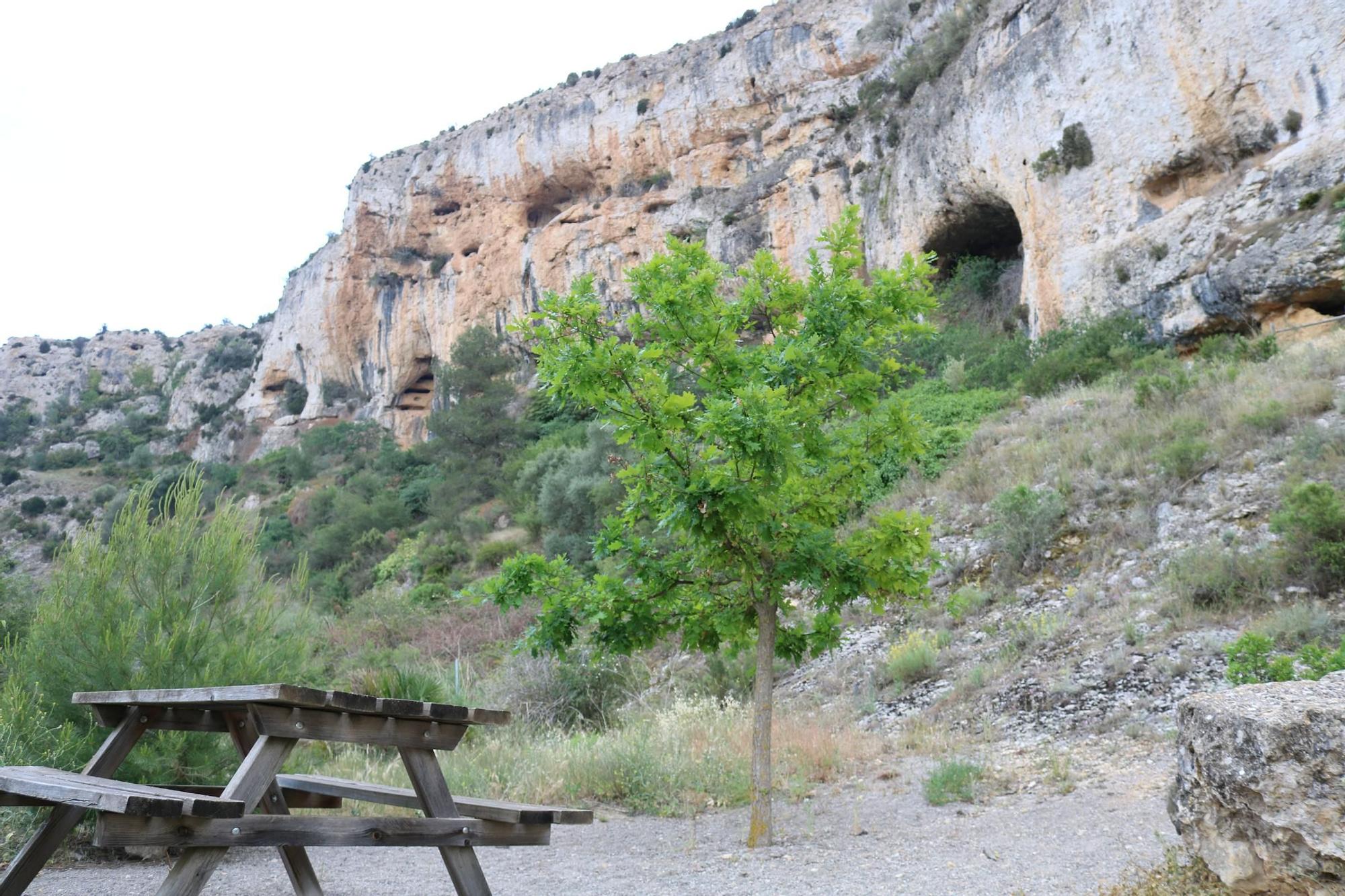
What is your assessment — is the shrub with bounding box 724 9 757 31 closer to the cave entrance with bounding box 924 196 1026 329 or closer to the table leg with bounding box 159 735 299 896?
the cave entrance with bounding box 924 196 1026 329

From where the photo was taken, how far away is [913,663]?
27.1 ft

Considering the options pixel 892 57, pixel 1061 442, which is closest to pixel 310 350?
pixel 892 57

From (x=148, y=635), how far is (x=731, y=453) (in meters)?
4.06

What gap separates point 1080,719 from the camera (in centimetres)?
635

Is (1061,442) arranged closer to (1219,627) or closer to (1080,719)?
(1219,627)

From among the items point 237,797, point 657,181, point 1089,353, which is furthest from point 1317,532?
point 657,181

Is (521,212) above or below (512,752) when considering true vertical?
above

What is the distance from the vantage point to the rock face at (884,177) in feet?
46.8

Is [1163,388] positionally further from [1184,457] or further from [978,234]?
[978,234]

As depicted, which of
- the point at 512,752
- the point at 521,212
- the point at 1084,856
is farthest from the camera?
the point at 521,212

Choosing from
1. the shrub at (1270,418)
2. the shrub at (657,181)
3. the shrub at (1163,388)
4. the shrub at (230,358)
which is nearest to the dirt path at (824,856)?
the shrub at (1270,418)

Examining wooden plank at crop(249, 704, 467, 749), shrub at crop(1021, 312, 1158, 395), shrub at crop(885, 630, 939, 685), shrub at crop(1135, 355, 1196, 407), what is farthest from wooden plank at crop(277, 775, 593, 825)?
shrub at crop(1021, 312, 1158, 395)

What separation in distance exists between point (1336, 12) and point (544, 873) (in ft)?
55.9

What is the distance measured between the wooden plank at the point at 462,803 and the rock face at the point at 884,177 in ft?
16.7
